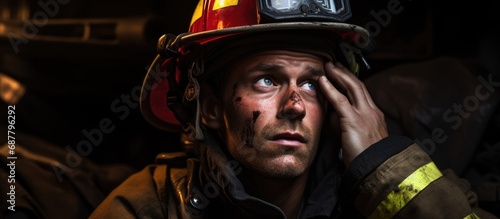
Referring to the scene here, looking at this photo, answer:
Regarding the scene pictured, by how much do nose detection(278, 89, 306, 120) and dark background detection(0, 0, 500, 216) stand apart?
162cm

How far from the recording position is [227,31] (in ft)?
9.16

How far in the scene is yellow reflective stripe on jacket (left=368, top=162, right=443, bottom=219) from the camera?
106 inches

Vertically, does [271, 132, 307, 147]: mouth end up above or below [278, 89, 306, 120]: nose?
below

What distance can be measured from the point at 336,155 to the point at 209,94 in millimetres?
645

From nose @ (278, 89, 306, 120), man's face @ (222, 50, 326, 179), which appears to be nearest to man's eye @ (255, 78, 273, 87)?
man's face @ (222, 50, 326, 179)

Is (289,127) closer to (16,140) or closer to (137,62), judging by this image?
(16,140)

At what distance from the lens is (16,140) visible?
391 cm

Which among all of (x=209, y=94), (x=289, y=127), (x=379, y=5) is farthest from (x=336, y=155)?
(x=379, y=5)

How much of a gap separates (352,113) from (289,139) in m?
0.32

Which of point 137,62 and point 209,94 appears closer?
point 209,94

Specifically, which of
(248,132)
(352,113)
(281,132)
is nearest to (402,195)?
(352,113)

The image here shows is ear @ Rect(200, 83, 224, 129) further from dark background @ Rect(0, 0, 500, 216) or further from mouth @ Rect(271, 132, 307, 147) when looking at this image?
dark background @ Rect(0, 0, 500, 216)

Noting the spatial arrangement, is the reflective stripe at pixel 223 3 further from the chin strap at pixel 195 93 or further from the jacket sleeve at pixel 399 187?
the jacket sleeve at pixel 399 187

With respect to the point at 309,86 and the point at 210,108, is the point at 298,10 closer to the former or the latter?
the point at 309,86
